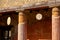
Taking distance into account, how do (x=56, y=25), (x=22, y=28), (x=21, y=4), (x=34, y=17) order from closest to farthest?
(x=56, y=25) → (x=22, y=28) → (x=21, y=4) → (x=34, y=17)

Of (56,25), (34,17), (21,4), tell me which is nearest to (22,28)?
(21,4)

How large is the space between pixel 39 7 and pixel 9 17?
3.06m

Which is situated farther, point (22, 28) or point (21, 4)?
point (21, 4)

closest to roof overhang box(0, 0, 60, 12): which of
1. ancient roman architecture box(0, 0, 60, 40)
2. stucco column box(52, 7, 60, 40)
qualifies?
ancient roman architecture box(0, 0, 60, 40)

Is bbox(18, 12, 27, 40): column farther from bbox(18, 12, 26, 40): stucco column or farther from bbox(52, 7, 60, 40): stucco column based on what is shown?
bbox(52, 7, 60, 40): stucco column

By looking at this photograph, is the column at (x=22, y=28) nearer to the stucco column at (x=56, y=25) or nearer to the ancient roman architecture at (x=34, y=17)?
the ancient roman architecture at (x=34, y=17)

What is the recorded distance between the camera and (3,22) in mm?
13094

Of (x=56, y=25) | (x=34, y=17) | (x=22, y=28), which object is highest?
(x=34, y=17)

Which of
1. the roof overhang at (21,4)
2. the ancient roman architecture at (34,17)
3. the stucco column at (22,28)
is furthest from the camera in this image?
the stucco column at (22,28)

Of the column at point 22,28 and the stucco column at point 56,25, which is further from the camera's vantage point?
the column at point 22,28

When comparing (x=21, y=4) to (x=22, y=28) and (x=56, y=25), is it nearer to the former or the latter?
(x=22, y=28)

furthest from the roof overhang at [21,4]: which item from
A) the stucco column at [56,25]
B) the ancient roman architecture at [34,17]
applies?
the stucco column at [56,25]

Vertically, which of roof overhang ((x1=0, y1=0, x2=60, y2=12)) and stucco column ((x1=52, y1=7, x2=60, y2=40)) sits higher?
roof overhang ((x1=0, y1=0, x2=60, y2=12))

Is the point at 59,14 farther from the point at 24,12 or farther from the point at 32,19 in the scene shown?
the point at 32,19
